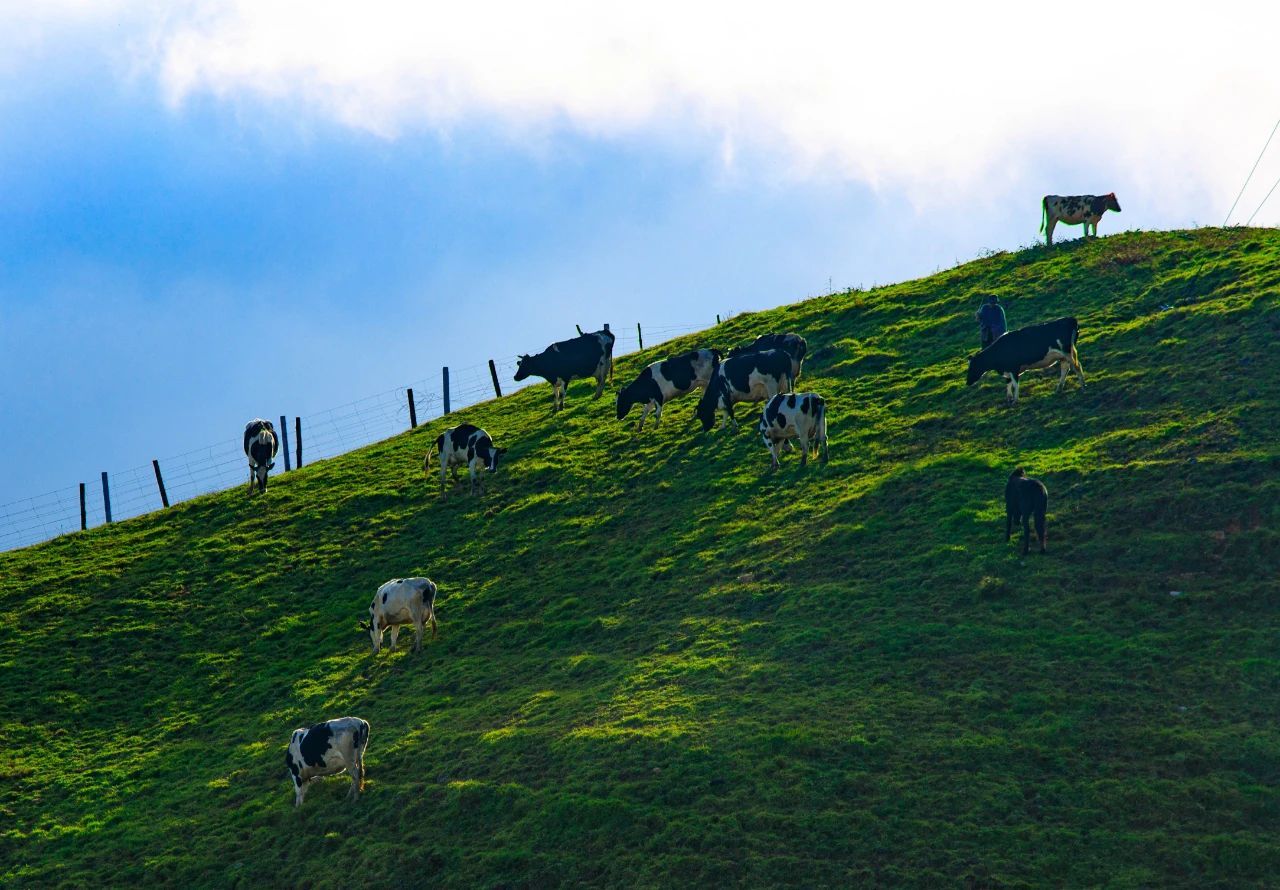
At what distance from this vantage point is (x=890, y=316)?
4147cm

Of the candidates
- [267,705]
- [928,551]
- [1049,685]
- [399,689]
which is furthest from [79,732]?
[1049,685]

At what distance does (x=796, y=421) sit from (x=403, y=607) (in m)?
10.1

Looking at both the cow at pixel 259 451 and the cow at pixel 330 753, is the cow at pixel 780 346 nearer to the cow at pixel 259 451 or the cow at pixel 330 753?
the cow at pixel 259 451

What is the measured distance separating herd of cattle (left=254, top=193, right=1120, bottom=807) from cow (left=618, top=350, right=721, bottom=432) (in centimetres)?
3

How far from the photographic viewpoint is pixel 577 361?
41438 mm

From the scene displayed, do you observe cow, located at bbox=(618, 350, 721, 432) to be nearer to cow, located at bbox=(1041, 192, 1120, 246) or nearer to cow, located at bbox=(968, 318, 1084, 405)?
cow, located at bbox=(968, 318, 1084, 405)

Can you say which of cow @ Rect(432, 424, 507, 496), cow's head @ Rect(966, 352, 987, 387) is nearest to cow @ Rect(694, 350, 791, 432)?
cow's head @ Rect(966, 352, 987, 387)

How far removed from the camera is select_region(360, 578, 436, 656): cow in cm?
2442

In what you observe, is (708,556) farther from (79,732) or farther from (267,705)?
(79,732)

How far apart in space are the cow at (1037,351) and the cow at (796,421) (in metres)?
4.63

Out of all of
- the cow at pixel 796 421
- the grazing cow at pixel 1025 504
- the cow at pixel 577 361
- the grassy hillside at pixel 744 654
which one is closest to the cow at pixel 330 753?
the grassy hillside at pixel 744 654

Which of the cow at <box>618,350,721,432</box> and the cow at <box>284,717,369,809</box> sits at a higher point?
the cow at <box>618,350,721,432</box>

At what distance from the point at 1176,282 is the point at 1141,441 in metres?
12.3

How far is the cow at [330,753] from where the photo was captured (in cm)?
1872
